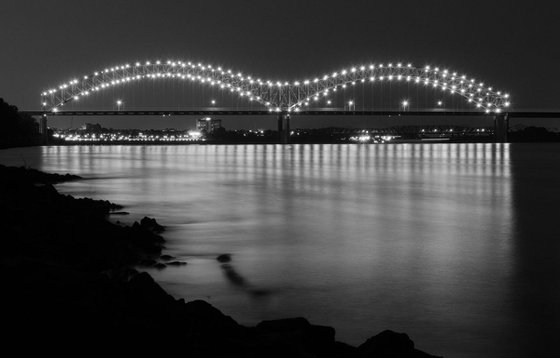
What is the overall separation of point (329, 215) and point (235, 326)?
9.91m

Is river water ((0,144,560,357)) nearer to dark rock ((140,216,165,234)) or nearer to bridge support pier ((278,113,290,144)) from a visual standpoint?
dark rock ((140,216,165,234))

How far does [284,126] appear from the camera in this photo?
8919cm

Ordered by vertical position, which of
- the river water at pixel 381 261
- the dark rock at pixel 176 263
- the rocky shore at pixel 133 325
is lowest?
the river water at pixel 381 261

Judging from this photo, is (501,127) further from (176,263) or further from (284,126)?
(176,263)

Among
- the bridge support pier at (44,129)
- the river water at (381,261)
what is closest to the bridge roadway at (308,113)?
the bridge support pier at (44,129)

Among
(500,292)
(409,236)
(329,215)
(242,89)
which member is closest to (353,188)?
(329,215)

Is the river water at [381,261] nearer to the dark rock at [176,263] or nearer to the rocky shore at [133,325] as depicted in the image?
the dark rock at [176,263]

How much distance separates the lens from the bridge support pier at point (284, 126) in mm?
88000

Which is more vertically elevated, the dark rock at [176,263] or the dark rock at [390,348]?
the dark rock at [390,348]

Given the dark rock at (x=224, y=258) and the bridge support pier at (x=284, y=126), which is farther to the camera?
the bridge support pier at (x=284, y=126)

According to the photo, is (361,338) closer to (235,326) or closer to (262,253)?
(235,326)

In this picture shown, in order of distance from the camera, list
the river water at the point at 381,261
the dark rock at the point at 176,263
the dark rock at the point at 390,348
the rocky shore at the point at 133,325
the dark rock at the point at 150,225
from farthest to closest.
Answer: the dark rock at the point at 150,225 → the dark rock at the point at 176,263 → the river water at the point at 381,261 → the dark rock at the point at 390,348 → the rocky shore at the point at 133,325

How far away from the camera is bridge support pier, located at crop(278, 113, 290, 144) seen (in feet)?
289

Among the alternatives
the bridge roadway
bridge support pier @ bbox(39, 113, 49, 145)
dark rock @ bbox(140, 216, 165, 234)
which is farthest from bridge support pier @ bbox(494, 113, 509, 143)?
dark rock @ bbox(140, 216, 165, 234)
